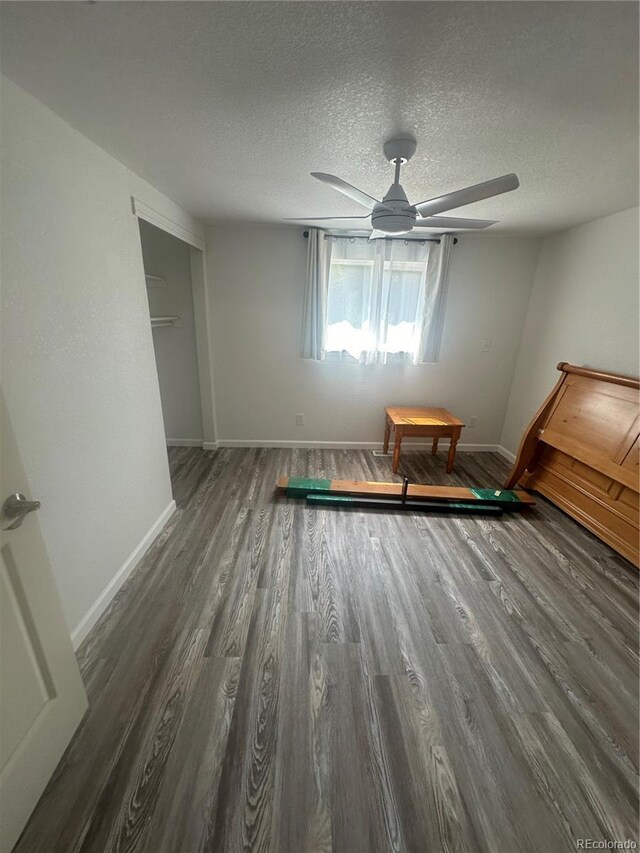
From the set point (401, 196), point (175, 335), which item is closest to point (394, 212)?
point (401, 196)

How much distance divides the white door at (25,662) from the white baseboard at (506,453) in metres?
3.86

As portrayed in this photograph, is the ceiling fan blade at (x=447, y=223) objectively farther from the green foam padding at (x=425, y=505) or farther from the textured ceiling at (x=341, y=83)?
the green foam padding at (x=425, y=505)

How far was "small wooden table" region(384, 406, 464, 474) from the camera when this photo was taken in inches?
117

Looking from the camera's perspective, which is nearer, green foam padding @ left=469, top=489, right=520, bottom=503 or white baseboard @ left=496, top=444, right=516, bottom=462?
green foam padding @ left=469, top=489, right=520, bottom=503

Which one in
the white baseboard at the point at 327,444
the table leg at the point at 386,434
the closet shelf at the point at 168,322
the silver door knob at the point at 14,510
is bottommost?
the white baseboard at the point at 327,444

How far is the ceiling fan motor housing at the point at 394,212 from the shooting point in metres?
1.51

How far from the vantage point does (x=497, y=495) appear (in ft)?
8.42

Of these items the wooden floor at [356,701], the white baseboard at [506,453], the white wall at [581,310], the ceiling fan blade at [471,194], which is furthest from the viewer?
the white baseboard at [506,453]

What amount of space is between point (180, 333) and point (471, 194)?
Answer: 9.51 ft

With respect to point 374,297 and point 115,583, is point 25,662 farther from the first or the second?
point 374,297

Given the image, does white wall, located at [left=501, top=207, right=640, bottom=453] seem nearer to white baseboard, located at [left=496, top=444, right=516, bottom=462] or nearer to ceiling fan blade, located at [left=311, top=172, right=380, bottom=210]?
white baseboard, located at [left=496, top=444, right=516, bottom=462]

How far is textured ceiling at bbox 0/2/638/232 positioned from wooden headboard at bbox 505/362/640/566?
1.36 metres

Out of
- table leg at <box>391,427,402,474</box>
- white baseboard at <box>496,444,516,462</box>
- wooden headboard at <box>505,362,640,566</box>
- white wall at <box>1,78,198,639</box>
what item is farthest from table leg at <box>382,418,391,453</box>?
white wall at <box>1,78,198,639</box>

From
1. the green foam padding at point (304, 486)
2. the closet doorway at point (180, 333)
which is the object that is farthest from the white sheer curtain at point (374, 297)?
the green foam padding at point (304, 486)
